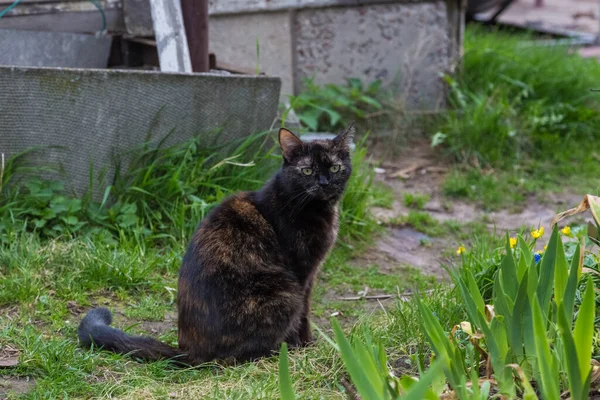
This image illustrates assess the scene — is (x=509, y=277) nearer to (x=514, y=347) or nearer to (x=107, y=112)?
(x=514, y=347)

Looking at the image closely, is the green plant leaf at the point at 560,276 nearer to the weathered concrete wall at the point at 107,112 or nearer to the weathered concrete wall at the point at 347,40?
the weathered concrete wall at the point at 107,112

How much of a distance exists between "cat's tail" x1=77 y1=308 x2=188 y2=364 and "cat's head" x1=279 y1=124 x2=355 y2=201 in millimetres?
854

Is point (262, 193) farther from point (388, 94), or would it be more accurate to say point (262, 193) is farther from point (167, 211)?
point (388, 94)

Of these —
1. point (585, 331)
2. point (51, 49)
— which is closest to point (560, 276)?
point (585, 331)

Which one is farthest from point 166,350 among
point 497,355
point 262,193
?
point 497,355

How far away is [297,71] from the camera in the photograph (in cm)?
621

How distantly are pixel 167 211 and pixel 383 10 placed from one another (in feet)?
9.79

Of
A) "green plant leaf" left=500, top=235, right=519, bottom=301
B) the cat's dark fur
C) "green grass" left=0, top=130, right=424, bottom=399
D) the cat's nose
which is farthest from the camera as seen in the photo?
the cat's nose

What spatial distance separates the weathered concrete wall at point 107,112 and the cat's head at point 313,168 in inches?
43.9

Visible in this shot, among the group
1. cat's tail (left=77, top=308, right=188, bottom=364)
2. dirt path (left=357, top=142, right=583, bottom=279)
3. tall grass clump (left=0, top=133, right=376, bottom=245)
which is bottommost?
dirt path (left=357, top=142, right=583, bottom=279)

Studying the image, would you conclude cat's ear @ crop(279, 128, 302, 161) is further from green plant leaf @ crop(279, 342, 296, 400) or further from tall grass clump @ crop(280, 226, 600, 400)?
green plant leaf @ crop(279, 342, 296, 400)

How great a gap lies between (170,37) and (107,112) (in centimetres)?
75

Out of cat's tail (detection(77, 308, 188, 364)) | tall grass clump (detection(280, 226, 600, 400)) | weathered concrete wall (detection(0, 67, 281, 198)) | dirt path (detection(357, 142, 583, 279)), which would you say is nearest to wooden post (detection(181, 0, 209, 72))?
weathered concrete wall (detection(0, 67, 281, 198))

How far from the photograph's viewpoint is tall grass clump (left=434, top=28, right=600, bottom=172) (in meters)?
5.91
